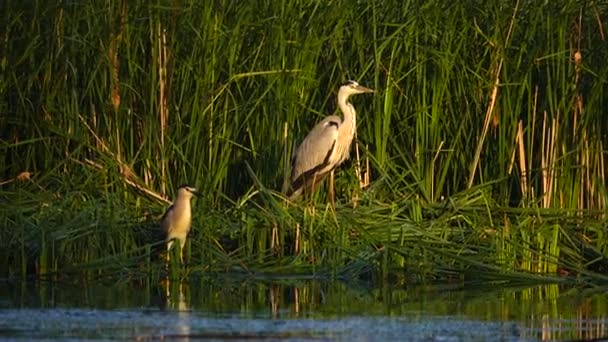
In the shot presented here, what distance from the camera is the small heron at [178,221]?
1123 centimetres

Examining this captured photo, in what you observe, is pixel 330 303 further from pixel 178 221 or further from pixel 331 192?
pixel 331 192

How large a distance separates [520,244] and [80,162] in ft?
9.87

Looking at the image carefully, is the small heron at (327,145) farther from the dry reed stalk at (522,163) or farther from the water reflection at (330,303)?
the water reflection at (330,303)

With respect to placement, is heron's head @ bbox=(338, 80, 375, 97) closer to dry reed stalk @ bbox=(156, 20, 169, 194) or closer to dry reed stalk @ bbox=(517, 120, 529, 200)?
dry reed stalk @ bbox=(517, 120, 529, 200)

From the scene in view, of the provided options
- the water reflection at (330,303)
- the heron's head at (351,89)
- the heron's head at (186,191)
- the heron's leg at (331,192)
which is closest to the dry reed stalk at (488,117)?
the heron's head at (351,89)

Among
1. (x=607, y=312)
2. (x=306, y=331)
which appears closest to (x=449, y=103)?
(x=607, y=312)

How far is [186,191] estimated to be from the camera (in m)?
11.5

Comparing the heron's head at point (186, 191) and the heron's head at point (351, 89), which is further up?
the heron's head at point (351, 89)

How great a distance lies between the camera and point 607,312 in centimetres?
993

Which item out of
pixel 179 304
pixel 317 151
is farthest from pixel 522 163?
pixel 179 304

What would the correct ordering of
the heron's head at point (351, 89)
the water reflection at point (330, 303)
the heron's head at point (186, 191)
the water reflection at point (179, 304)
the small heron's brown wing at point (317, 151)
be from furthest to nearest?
the small heron's brown wing at point (317, 151) < the heron's head at point (351, 89) < the heron's head at point (186, 191) < the water reflection at point (330, 303) < the water reflection at point (179, 304)

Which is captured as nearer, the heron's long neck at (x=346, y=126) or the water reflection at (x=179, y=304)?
the water reflection at (x=179, y=304)

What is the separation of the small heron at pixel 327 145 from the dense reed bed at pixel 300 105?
0.13 meters

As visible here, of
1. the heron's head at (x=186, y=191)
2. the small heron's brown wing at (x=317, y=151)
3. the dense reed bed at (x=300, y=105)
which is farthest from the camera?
the small heron's brown wing at (x=317, y=151)
